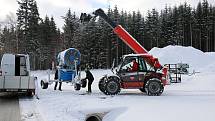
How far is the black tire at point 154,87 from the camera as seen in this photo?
61.5 feet

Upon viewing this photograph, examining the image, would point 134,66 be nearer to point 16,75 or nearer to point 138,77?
point 138,77

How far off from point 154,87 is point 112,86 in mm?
2277

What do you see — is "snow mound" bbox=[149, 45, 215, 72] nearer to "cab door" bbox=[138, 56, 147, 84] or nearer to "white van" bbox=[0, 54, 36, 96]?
"cab door" bbox=[138, 56, 147, 84]

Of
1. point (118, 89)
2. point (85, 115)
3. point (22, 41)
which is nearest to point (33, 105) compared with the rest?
point (85, 115)

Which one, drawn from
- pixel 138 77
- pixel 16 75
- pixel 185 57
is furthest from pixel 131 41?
pixel 185 57

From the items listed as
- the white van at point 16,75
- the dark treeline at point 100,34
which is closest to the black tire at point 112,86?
the white van at point 16,75

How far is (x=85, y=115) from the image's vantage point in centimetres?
1248

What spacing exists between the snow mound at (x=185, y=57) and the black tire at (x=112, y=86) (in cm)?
3385

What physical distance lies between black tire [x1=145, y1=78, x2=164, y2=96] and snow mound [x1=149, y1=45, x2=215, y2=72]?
110 ft

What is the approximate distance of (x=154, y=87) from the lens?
61.9ft

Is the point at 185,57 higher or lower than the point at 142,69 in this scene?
higher

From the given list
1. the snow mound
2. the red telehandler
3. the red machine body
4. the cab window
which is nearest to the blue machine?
the red machine body

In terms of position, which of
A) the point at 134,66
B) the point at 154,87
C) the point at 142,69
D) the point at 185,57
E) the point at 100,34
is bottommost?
the point at 154,87

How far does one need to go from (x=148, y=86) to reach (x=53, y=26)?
60486 millimetres
